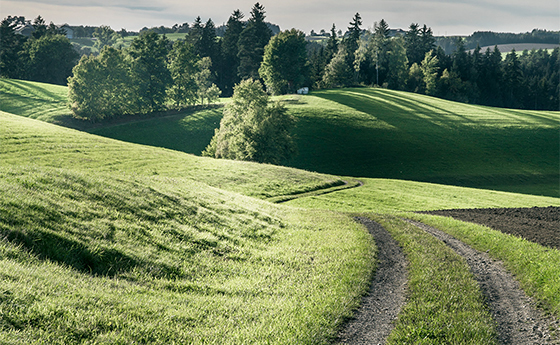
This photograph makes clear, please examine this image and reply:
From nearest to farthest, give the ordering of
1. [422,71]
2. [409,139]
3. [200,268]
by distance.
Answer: [200,268] < [409,139] < [422,71]

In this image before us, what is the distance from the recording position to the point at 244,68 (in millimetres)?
153125

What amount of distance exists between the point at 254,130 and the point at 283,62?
69.2 meters

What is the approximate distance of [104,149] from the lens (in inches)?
2021

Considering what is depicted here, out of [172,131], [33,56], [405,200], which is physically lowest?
[405,200]

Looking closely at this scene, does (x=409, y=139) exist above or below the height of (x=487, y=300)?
below

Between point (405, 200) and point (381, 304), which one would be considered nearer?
point (381, 304)

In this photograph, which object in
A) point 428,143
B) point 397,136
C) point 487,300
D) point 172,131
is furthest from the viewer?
point 172,131

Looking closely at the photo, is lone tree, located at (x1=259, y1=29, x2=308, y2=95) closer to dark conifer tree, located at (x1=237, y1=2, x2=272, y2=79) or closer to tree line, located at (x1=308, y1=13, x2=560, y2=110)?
tree line, located at (x1=308, y1=13, x2=560, y2=110)

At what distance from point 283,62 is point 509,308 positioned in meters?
120

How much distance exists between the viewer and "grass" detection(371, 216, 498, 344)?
9.23 meters

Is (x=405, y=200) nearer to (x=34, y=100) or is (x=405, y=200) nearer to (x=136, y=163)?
(x=136, y=163)

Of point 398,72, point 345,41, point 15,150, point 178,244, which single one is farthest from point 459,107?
point 178,244

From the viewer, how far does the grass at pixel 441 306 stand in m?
9.23

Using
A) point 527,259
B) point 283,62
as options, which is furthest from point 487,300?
point 283,62
